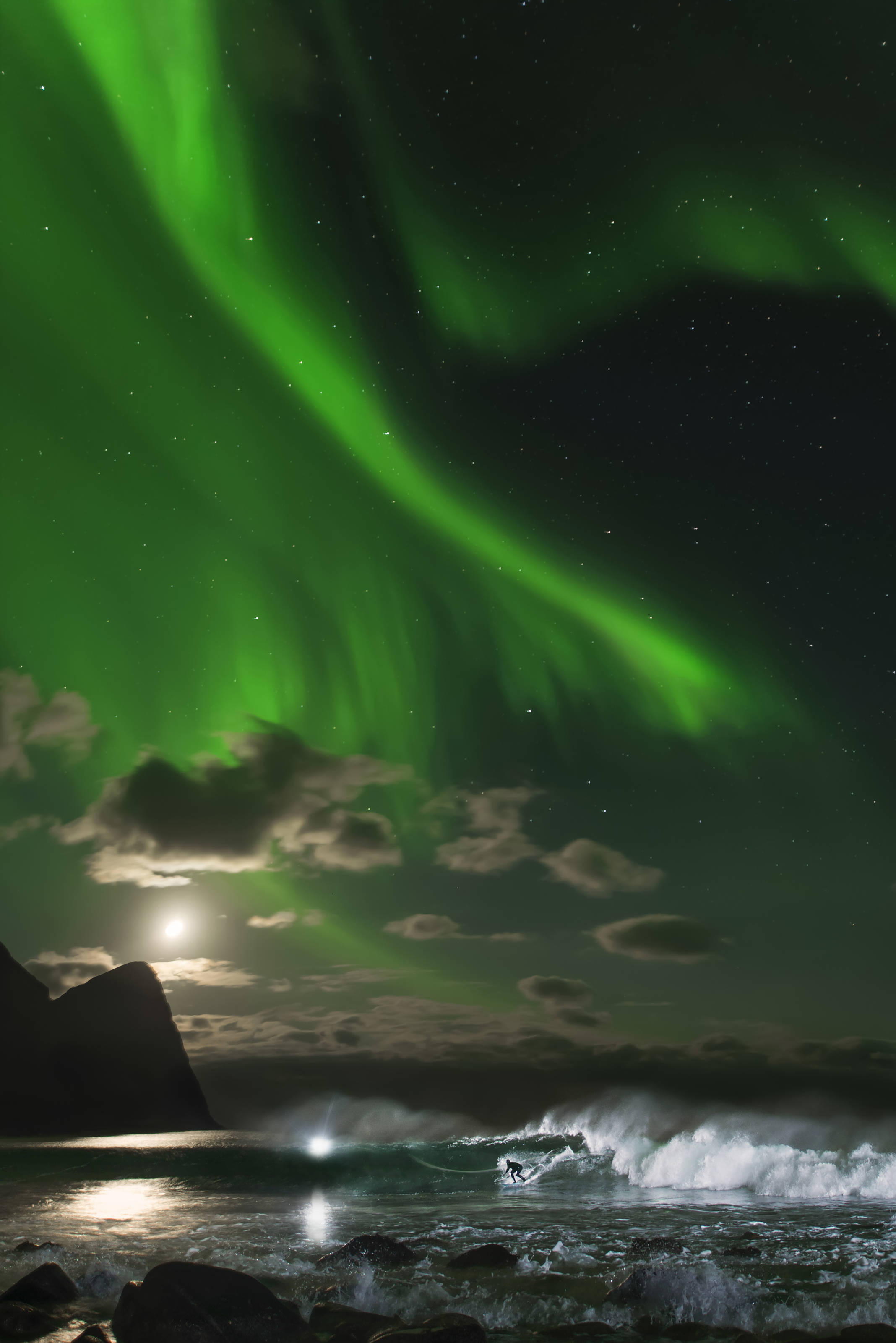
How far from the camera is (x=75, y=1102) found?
121 meters

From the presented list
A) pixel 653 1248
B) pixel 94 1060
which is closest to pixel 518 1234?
pixel 653 1248

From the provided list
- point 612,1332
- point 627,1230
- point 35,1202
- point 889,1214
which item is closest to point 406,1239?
point 627,1230

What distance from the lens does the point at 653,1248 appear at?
1508cm

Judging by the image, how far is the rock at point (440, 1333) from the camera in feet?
27.7

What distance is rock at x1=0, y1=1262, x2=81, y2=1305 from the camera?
34.8 ft

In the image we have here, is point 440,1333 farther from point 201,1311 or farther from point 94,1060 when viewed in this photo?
point 94,1060

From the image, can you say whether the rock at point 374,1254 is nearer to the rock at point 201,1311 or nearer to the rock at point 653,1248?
the rock at point 653,1248

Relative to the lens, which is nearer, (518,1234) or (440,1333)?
(440,1333)

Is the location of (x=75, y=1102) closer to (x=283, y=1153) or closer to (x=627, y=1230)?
(x=283, y=1153)

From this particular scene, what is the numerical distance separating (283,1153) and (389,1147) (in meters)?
12.6

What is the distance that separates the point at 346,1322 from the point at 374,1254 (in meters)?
4.47

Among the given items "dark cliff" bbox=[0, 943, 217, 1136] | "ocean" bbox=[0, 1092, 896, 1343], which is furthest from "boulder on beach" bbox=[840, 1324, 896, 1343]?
"dark cliff" bbox=[0, 943, 217, 1136]

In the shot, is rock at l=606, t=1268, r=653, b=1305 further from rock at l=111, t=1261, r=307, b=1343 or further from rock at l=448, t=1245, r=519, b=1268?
rock at l=111, t=1261, r=307, b=1343

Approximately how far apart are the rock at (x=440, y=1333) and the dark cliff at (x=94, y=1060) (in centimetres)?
12430
